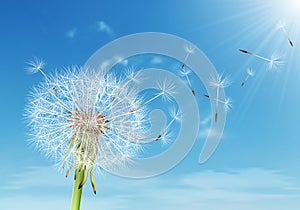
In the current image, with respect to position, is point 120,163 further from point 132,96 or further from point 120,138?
point 132,96

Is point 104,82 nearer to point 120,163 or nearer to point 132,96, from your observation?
Answer: point 132,96

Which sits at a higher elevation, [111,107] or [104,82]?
[104,82]

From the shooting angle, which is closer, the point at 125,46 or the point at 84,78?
the point at 84,78

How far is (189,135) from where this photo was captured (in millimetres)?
6477

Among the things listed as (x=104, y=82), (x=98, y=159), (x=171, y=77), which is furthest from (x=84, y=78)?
(x=171, y=77)

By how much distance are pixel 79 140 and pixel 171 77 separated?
2.20 metres

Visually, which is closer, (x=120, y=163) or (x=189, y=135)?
(x=120, y=163)

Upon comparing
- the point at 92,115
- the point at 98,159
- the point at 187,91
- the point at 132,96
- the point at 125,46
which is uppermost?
the point at 125,46

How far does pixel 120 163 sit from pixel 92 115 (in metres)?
0.77

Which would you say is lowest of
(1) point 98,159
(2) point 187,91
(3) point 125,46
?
(1) point 98,159

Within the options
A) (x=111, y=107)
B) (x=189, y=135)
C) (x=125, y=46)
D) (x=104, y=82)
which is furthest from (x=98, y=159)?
(x=125, y=46)

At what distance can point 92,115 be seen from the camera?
5176mm

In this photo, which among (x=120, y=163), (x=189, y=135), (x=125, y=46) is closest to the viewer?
(x=120, y=163)

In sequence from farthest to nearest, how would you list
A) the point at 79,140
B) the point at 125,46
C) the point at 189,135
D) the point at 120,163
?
the point at 125,46, the point at 189,135, the point at 120,163, the point at 79,140
